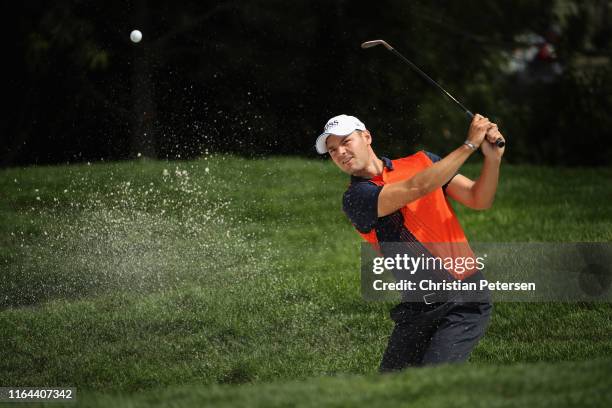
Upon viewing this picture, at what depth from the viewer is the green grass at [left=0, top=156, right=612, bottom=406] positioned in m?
5.34

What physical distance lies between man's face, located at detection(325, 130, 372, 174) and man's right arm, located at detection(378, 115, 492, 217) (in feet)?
0.81

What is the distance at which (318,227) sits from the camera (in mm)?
10586

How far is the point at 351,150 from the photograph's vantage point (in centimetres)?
519

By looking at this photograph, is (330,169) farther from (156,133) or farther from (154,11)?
(154,11)

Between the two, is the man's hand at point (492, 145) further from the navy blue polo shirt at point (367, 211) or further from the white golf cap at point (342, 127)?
the white golf cap at point (342, 127)

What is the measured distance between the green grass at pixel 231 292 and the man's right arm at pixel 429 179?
0.77 meters

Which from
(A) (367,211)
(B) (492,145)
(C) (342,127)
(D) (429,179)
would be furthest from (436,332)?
(C) (342,127)

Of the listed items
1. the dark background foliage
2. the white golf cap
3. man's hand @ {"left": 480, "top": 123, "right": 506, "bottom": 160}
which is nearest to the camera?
man's hand @ {"left": 480, "top": 123, "right": 506, "bottom": 160}

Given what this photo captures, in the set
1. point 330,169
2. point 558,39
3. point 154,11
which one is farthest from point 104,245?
point 558,39

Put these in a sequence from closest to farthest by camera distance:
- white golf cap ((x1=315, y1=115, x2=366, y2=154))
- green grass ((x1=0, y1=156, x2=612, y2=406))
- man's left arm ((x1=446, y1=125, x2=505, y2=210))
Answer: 1. man's left arm ((x1=446, y1=125, x2=505, y2=210))
2. white golf cap ((x1=315, y1=115, x2=366, y2=154))
3. green grass ((x1=0, y1=156, x2=612, y2=406))

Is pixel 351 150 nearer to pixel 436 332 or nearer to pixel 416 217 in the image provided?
pixel 416 217

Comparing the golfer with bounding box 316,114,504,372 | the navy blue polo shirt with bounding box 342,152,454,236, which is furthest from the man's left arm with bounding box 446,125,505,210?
the navy blue polo shirt with bounding box 342,152,454,236

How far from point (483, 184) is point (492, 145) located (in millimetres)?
291

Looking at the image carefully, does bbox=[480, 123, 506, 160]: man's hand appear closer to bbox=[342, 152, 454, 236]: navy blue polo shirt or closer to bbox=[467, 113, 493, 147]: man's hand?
bbox=[467, 113, 493, 147]: man's hand
